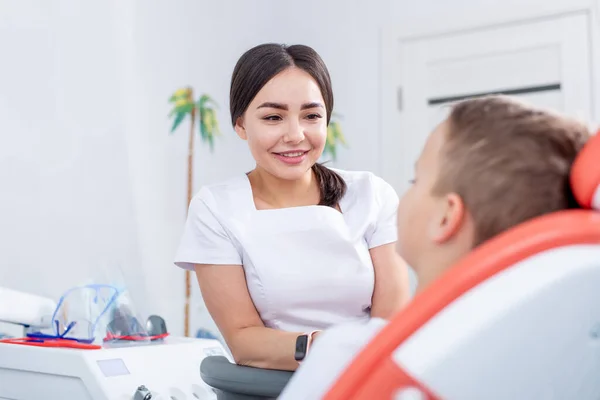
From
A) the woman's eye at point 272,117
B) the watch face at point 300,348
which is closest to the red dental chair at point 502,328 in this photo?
the watch face at point 300,348

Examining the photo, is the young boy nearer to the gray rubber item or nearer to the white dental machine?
the gray rubber item

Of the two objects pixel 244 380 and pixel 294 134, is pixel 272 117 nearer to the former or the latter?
pixel 294 134

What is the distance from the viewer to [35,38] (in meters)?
2.24

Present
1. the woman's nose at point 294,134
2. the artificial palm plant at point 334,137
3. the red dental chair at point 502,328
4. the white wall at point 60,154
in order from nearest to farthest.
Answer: the red dental chair at point 502,328 → the woman's nose at point 294,134 → the white wall at point 60,154 → the artificial palm plant at point 334,137

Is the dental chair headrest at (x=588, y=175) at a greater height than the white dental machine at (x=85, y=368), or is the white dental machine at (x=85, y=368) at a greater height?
the dental chair headrest at (x=588, y=175)

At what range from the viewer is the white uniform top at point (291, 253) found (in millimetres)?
1280

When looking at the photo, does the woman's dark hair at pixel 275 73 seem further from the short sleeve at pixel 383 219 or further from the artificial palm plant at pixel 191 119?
the artificial palm plant at pixel 191 119

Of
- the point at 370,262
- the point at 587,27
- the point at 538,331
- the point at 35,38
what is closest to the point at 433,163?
the point at 538,331

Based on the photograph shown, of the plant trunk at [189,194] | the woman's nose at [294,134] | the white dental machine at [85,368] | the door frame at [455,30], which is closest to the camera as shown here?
the woman's nose at [294,134]

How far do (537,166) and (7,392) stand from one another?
4.28 ft

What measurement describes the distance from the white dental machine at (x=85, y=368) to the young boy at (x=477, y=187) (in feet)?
2.75

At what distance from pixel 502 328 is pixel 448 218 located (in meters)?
0.18

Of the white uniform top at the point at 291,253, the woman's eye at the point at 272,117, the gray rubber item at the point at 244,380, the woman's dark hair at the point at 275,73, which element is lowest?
the gray rubber item at the point at 244,380

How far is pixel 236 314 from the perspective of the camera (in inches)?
49.7
